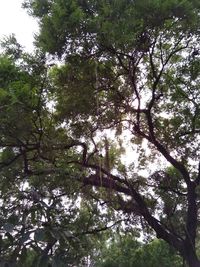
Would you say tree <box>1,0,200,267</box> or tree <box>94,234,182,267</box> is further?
tree <box>94,234,182,267</box>

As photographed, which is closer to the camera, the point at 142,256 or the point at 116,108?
the point at 116,108

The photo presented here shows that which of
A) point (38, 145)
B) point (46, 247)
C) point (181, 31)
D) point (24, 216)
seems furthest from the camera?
point (38, 145)

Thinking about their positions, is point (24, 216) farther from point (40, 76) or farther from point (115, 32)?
point (40, 76)

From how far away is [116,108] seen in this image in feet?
23.6

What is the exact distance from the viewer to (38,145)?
6.47 metres

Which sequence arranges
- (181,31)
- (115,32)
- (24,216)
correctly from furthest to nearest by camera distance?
(181,31)
(115,32)
(24,216)

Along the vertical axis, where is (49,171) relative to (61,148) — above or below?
below

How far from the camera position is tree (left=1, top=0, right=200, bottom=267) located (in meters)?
5.55

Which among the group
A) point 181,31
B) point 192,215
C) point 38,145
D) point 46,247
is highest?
point 181,31

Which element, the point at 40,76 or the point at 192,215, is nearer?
the point at 40,76

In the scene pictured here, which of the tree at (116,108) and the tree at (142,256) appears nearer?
the tree at (116,108)

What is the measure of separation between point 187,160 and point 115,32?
→ 11.5 feet

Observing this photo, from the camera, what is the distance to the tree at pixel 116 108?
219 inches

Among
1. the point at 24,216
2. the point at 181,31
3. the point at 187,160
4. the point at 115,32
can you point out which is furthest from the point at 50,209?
the point at 187,160
